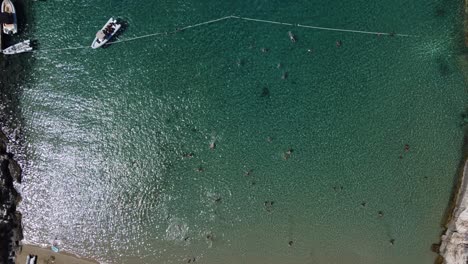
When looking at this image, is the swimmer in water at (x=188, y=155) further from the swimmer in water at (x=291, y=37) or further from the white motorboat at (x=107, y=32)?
the swimmer in water at (x=291, y=37)

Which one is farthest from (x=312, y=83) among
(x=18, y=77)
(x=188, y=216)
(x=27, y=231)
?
(x=27, y=231)

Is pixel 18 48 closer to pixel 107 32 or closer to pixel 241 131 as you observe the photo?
pixel 107 32

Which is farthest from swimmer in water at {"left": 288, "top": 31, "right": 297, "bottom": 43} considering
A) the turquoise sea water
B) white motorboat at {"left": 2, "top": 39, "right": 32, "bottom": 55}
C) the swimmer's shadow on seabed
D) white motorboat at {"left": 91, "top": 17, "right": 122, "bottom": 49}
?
white motorboat at {"left": 2, "top": 39, "right": 32, "bottom": 55}

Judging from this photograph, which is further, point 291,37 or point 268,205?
point 268,205

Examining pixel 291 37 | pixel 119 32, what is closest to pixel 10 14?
pixel 119 32

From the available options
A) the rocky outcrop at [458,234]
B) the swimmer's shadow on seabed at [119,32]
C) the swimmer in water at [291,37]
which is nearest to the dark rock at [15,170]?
the swimmer's shadow on seabed at [119,32]

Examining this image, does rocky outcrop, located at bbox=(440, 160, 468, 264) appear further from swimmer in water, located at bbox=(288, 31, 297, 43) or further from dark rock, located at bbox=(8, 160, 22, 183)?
dark rock, located at bbox=(8, 160, 22, 183)
